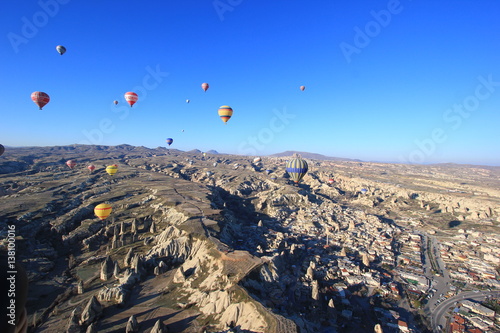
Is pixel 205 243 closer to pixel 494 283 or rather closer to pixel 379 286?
pixel 379 286

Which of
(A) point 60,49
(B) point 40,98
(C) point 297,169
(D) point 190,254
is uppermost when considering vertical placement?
(A) point 60,49

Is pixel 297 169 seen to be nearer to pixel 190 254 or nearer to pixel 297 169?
pixel 297 169

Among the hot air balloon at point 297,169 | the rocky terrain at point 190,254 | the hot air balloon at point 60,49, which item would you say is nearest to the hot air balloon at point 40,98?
the hot air balloon at point 60,49

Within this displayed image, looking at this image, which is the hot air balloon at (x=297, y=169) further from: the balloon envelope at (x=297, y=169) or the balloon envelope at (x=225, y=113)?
the balloon envelope at (x=225, y=113)

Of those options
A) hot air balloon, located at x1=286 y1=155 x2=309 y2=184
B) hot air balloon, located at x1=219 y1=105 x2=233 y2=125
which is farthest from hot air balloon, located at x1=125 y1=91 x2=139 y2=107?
hot air balloon, located at x1=286 y1=155 x2=309 y2=184

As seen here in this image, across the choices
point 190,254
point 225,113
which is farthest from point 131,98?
point 190,254

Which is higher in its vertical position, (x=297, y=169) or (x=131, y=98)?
(x=131, y=98)

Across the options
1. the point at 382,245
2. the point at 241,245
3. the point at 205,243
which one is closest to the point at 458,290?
the point at 382,245
